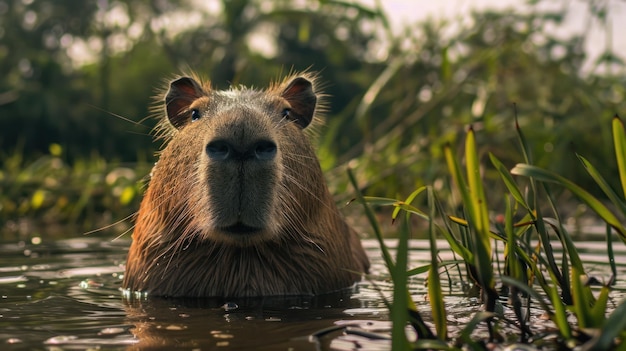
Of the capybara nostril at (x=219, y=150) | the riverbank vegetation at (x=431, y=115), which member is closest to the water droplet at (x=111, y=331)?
the capybara nostril at (x=219, y=150)

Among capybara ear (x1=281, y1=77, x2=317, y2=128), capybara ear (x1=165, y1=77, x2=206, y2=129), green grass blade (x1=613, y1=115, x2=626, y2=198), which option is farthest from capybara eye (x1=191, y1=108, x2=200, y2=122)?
green grass blade (x1=613, y1=115, x2=626, y2=198)

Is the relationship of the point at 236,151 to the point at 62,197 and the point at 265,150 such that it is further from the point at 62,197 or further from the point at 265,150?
the point at 62,197

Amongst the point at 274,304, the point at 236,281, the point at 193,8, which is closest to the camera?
the point at 274,304

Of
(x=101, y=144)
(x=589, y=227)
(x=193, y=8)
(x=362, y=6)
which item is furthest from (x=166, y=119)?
(x=193, y=8)

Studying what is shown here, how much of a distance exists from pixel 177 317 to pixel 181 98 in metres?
1.27

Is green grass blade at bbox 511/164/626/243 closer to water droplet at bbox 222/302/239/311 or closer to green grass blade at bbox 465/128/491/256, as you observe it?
green grass blade at bbox 465/128/491/256

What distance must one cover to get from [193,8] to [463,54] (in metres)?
32.3

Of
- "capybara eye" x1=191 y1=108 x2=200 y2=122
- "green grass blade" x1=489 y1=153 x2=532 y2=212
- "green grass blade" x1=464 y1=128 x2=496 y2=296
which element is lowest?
"green grass blade" x1=464 y1=128 x2=496 y2=296

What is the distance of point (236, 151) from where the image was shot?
2.94 m

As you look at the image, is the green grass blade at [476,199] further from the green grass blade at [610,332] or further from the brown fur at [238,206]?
the brown fur at [238,206]

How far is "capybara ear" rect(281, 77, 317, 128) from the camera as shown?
3867 millimetres

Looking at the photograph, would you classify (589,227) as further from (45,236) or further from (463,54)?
(45,236)

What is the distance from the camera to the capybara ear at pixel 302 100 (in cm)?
387

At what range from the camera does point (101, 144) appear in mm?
22125
